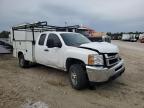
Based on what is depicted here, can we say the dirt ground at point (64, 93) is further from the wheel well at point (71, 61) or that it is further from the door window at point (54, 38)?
the door window at point (54, 38)

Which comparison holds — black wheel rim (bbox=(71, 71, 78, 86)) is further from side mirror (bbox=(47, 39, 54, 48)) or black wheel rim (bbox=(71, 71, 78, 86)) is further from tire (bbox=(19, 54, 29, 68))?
tire (bbox=(19, 54, 29, 68))

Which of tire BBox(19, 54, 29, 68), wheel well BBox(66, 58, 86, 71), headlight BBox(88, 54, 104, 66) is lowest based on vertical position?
tire BBox(19, 54, 29, 68)

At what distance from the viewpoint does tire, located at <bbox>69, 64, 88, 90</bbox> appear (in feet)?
20.7

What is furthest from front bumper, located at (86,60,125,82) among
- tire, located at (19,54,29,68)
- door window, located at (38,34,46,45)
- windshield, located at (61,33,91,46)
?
tire, located at (19,54,29,68)

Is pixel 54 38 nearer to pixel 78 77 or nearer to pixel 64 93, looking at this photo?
pixel 78 77

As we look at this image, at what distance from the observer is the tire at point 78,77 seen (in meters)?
6.31

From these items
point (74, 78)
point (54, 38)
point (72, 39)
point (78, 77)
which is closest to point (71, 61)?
point (74, 78)

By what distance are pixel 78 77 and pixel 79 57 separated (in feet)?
2.01

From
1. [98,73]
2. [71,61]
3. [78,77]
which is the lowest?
[78,77]

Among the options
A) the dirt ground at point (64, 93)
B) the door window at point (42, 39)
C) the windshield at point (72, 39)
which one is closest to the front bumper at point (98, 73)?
the dirt ground at point (64, 93)

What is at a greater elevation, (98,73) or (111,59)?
(111,59)

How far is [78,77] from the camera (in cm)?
634

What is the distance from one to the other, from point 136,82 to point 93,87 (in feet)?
5.74

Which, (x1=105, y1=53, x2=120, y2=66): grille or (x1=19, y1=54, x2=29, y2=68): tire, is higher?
(x1=105, y1=53, x2=120, y2=66): grille
